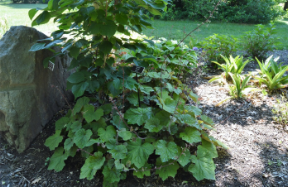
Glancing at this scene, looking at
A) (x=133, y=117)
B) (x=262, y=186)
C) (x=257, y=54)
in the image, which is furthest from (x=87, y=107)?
(x=257, y=54)

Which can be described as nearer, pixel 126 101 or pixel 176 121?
pixel 176 121

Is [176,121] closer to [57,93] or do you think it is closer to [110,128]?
[110,128]

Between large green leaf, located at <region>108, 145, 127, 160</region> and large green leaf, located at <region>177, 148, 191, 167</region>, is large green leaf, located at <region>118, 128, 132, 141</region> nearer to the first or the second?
large green leaf, located at <region>108, 145, 127, 160</region>

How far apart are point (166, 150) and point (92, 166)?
0.65 metres

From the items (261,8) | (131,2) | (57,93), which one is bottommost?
(261,8)

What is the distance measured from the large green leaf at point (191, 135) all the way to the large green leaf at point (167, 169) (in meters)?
0.24

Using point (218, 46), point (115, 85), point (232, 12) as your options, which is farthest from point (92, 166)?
point (232, 12)

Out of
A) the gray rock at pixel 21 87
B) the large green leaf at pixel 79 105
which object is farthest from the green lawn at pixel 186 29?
the large green leaf at pixel 79 105

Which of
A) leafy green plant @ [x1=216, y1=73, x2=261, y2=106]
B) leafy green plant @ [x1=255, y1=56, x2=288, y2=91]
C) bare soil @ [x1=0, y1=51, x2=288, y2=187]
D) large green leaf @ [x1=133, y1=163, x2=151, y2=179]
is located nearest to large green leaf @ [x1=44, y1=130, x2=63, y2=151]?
bare soil @ [x1=0, y1=51, x2=288, y2=187]

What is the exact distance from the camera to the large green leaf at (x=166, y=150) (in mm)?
1798

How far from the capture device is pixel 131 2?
1.79 meters

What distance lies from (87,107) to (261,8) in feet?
37.9

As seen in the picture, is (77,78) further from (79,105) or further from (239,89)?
(239,89)

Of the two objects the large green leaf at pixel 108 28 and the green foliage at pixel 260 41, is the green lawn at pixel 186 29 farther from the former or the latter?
the large green leaf at pixel 108 28
